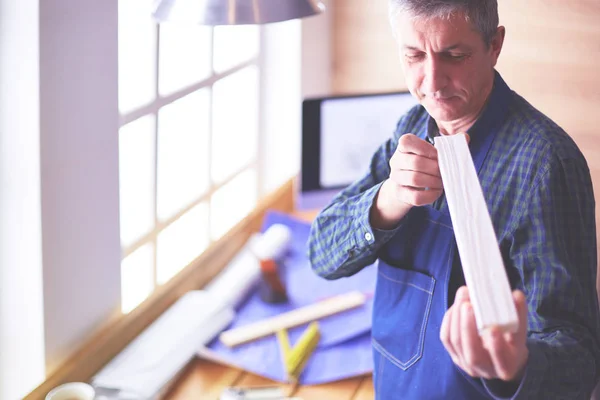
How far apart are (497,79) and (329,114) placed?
1.12 meters

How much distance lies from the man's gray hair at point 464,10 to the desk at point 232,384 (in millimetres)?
886

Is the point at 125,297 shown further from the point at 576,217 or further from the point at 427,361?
the point at 576,217

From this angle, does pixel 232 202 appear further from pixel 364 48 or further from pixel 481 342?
pixel 481 342

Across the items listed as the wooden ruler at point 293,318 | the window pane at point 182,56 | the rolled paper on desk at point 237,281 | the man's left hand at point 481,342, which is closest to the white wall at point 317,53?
the window pane at point 182,56

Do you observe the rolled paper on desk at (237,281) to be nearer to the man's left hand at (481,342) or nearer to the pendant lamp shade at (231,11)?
the pendant lamp shade at (231,11)

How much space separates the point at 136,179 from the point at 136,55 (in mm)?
294

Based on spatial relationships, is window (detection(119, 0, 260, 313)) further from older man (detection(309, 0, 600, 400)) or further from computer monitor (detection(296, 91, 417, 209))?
older man (detection(309, 0, 600, 400))

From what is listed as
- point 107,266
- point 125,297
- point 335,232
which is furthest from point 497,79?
point 125,297

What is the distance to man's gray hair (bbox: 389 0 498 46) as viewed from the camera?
115cm

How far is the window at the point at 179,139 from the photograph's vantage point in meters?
2.00

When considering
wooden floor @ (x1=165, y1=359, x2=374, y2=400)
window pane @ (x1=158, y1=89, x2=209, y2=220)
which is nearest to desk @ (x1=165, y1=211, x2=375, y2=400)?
wooden floor @ (x1=165, y1=359, x2=374, y2=400)

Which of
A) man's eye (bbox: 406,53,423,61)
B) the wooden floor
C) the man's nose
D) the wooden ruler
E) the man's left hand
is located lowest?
the wooden floor

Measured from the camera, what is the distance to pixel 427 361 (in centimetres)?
135

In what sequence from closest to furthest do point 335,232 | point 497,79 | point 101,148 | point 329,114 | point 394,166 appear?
point 394,166 → point 497,79 → point 335,232 → point 101,148 → point 329,114
